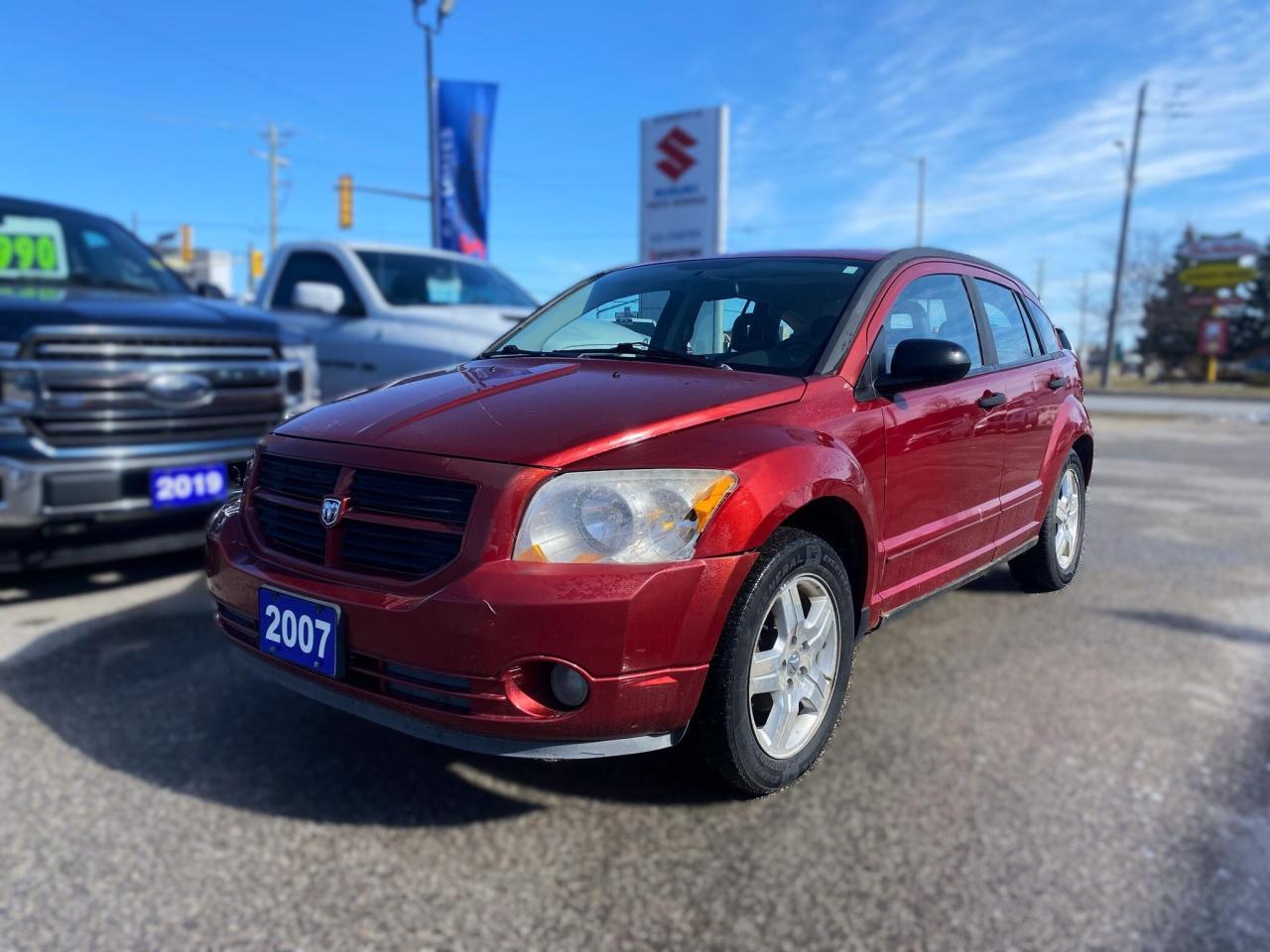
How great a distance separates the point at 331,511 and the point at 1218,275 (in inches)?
177

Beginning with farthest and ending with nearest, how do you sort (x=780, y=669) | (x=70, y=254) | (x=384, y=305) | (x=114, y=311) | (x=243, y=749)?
(x=243, y=749) → (x=384, y=305) → (x=70, y=254) → (x=114, y=311) → (x=780, y=669)

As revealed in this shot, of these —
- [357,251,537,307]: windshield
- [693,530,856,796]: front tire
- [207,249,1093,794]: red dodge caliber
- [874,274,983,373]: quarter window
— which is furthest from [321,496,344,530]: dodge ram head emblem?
[357,251,537,307]: windshield

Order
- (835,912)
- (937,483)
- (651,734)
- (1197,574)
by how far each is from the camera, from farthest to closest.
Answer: (1197,574) → (835,912) → (651,734) → (937,483)

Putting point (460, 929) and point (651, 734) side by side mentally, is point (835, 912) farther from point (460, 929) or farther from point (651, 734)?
point (651, 734)

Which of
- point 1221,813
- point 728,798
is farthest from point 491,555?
point 1221,813

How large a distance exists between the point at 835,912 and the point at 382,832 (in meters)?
84.3

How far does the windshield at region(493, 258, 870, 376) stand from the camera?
48.6 inches

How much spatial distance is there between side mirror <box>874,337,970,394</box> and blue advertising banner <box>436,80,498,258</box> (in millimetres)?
22989

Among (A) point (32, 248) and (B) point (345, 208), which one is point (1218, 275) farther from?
(B) point (345, 208)

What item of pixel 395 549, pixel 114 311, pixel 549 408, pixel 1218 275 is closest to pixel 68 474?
pixel 114 311

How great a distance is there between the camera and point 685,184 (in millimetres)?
20875

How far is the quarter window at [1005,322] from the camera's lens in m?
1.04

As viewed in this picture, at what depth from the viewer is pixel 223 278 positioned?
54.0 metres

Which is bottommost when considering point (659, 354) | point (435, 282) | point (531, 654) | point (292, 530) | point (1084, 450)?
point (531, 654)
